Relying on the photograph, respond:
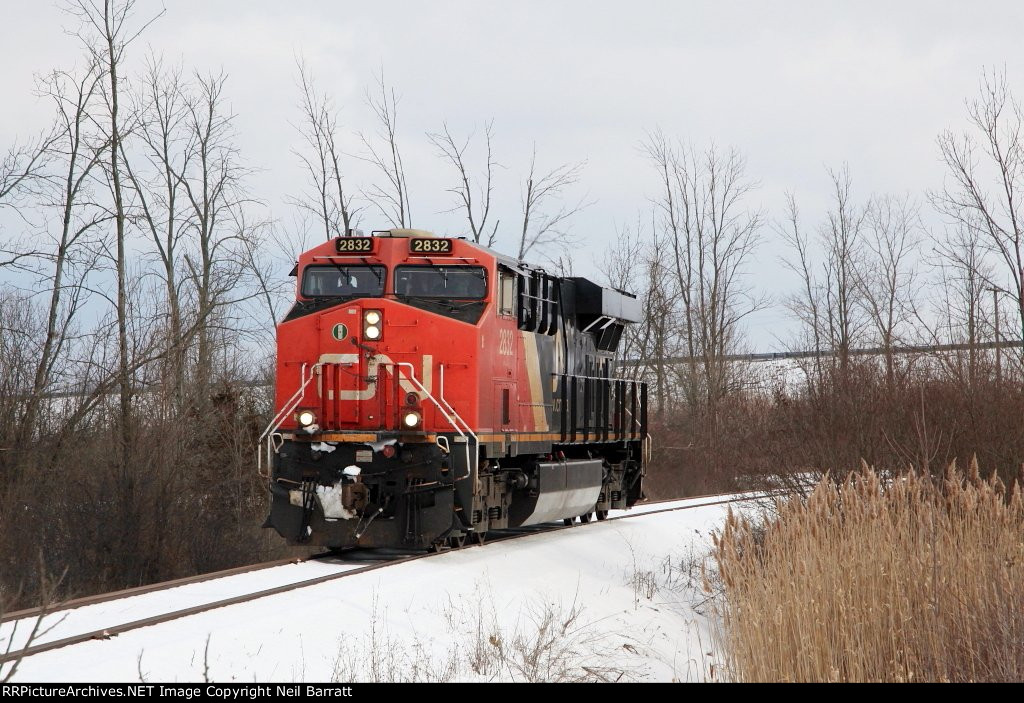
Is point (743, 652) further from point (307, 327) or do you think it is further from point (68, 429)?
point (68, 429)

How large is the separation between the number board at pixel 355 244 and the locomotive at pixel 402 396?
16 millimetres

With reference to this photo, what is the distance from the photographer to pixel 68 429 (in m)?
16.9

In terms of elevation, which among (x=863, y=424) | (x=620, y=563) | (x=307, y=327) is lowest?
(x=620, y=563)

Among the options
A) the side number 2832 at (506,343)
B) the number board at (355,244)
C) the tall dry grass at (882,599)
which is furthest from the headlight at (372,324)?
the tall dry grass at (882,599)

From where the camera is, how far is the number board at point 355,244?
13094 millimetres

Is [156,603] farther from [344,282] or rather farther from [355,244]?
[355,244]

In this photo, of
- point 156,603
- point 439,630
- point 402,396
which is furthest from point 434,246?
point 156,603

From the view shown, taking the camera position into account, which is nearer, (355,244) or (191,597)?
(191,597)

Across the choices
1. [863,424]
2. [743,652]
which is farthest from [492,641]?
[863,424]

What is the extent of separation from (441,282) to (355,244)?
1.15 meters

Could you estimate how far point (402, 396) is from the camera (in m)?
12.7

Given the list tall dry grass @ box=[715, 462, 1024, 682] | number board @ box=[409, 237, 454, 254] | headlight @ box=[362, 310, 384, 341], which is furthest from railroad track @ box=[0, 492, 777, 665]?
tall dry grass @ box=[715, 462, 1024, 682]

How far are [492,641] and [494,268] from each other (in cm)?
549

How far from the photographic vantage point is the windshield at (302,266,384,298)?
43.3ft
